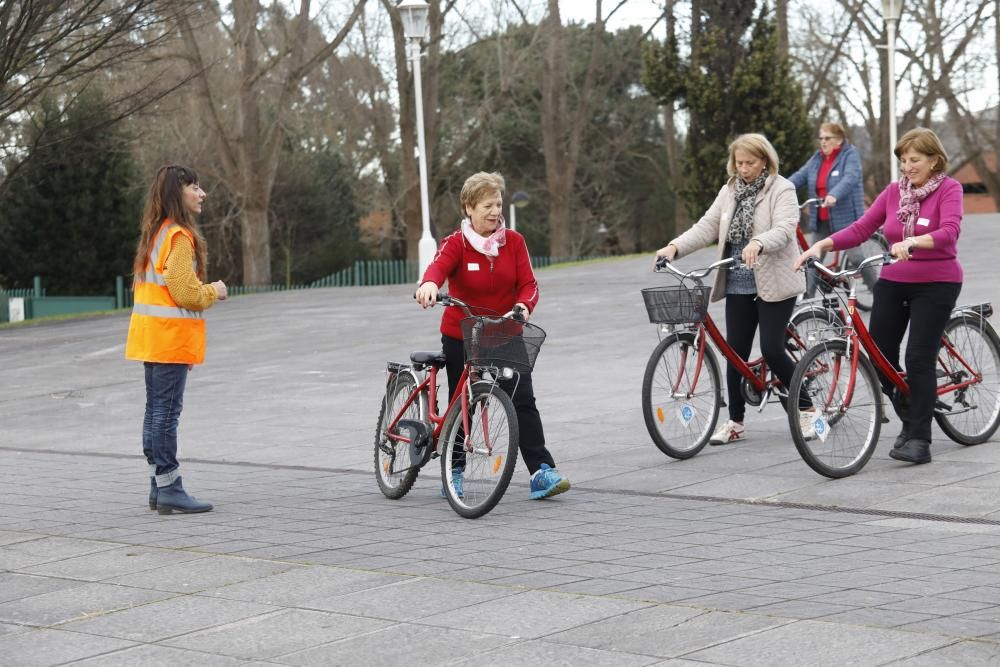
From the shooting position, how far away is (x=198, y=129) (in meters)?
42.2

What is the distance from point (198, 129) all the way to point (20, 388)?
28.2m

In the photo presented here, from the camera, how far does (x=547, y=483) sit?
7535 mm

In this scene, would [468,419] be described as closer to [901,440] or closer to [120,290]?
[901,440]

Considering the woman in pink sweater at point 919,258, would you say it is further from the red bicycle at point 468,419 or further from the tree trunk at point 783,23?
the tree trunk at point 783,23

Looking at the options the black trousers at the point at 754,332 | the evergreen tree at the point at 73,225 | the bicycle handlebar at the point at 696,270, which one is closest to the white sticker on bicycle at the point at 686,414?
the black trousers at the point at 754,332

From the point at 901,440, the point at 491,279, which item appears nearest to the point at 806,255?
the point at 901,440

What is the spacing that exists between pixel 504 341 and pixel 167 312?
1673 millimetres

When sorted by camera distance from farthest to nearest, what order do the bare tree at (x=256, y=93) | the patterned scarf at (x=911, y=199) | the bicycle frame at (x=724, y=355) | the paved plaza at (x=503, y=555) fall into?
1. the bare tree at (x=256, y=93)
2. the bicycle frame at (x=724, y=355)
3. the patterned scarf at (x=911, y=199)
4. the paved plaza at (x=503, y=555)

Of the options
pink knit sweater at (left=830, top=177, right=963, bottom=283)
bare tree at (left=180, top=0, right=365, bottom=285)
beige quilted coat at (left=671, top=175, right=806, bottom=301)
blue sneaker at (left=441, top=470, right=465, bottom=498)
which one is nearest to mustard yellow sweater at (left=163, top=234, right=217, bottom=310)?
blue sneaker at (left=441, top=470, right=465, bottom=498)

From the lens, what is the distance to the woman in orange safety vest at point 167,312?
744cm

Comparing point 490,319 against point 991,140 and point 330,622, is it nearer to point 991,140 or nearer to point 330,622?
point 330,622

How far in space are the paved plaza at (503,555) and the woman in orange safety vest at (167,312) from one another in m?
0.31

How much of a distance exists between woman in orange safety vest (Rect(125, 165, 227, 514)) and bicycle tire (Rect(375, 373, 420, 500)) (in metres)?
0.88

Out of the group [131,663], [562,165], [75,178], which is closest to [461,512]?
[131,663]
